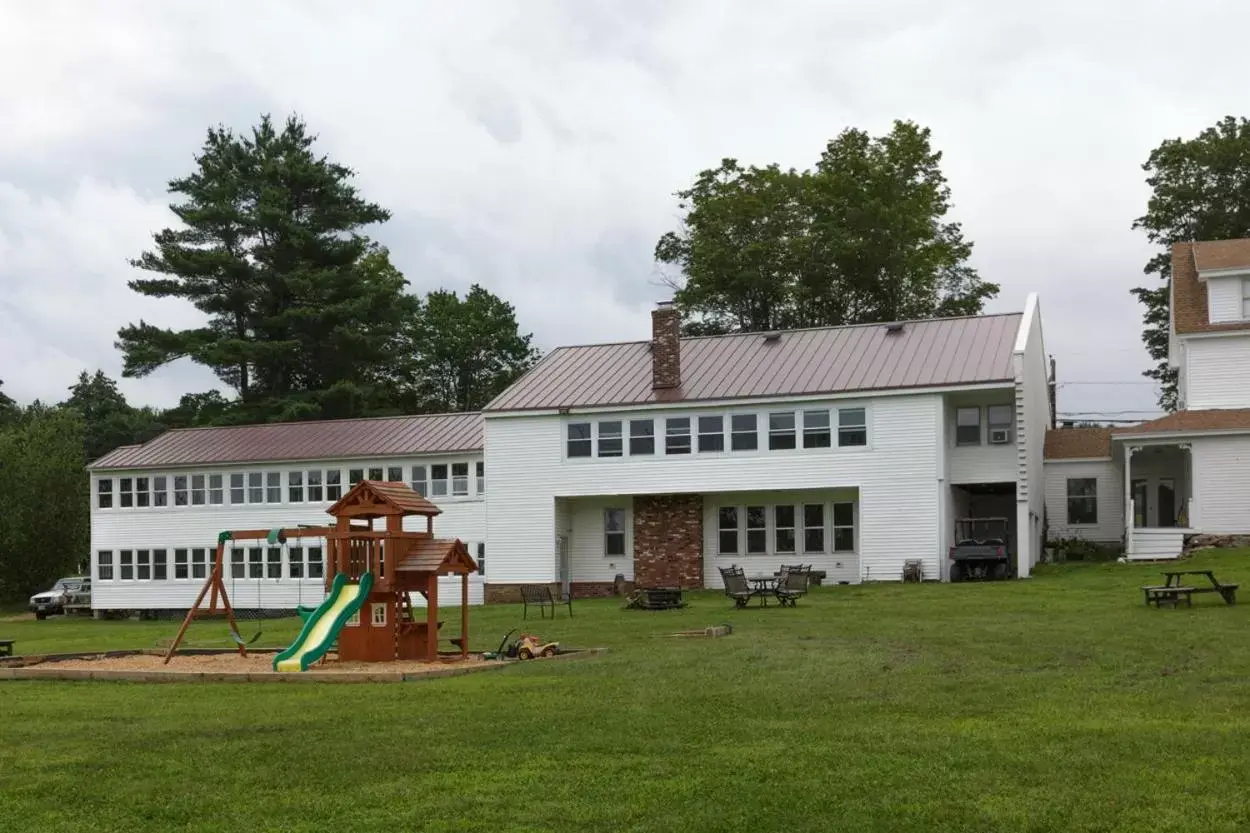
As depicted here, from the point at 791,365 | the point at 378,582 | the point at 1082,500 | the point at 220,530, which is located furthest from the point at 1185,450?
the point at 220,530

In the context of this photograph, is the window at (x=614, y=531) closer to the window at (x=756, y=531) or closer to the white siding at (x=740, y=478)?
the white siding at (x=740, y=478)

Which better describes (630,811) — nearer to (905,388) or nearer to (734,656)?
(734,656)

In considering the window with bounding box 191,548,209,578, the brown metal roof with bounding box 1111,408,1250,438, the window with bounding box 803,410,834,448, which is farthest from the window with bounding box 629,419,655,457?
the window with bounding box 191,548,209,578

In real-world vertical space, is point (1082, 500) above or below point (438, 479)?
below

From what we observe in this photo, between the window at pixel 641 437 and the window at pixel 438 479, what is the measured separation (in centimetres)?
692

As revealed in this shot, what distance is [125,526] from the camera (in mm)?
50125

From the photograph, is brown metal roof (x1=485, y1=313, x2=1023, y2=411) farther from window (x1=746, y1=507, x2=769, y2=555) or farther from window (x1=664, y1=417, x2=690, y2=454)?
window (x1=746, y1=507, x2=769, y2=555)

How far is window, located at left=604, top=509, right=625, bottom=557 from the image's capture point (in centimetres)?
4350

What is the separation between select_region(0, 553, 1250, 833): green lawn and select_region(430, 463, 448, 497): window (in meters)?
25.9

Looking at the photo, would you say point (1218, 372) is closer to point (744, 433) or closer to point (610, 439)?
point (744, 433)

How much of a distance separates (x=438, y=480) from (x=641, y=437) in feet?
24.7

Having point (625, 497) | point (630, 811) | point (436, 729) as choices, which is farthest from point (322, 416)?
point (630, 811)

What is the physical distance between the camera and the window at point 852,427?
40000mm

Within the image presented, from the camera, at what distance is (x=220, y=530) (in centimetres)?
4806
